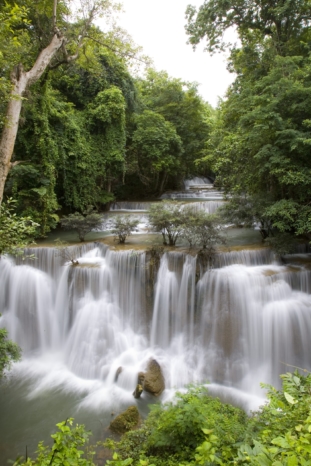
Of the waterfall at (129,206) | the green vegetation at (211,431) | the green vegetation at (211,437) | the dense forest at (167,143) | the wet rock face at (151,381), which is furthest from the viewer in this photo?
the waterfall at (129,206)

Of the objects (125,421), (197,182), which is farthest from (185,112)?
(125,421)

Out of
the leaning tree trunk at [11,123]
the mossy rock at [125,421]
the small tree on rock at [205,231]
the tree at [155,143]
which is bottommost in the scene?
the mossy rock at [125,421]

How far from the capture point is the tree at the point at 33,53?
5616mm

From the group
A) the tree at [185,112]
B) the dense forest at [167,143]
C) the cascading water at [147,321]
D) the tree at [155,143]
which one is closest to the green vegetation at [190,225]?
the cascading water at [147,321]

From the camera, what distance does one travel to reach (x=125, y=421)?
558 centimetres

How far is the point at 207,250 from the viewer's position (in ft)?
27.3

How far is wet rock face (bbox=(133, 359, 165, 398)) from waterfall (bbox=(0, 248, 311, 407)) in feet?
0.92

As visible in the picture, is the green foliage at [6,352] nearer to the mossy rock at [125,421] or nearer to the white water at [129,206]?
the mossy rock at [125,421]

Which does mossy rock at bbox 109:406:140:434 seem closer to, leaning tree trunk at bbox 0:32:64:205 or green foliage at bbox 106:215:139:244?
leaning tree trunk at bbox 0:32:64:205

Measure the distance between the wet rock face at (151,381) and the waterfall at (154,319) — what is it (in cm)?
28

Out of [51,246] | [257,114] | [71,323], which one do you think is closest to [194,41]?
[257,114]

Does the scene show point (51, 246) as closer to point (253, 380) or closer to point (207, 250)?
point (207, 250)

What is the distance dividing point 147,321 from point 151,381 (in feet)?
6.08

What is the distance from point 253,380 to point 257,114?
6965 millimetres
